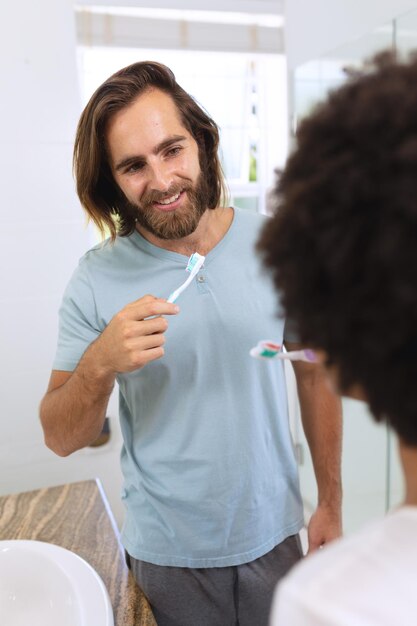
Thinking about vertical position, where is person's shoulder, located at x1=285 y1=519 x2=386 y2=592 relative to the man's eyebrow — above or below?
below

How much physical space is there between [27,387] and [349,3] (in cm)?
165

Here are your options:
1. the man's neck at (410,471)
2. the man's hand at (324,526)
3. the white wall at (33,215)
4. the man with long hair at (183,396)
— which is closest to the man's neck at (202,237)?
the man with long hair at (183,396)

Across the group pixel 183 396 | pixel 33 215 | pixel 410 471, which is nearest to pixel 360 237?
pixel 410 471

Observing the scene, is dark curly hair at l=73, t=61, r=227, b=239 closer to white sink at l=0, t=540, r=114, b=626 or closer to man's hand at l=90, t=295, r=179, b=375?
man's hand at l=90, t=295, r=179, b=375

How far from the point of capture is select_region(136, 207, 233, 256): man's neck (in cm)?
112

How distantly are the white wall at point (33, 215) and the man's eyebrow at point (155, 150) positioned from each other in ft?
2.92

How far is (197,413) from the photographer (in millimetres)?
1045

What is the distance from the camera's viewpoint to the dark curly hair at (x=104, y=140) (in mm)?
1107

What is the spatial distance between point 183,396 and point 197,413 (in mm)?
40

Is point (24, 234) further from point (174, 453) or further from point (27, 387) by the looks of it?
point (174, 453)

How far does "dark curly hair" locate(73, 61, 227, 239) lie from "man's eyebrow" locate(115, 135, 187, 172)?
7 centimetres

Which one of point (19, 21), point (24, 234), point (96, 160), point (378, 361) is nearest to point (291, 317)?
point (378, 361)

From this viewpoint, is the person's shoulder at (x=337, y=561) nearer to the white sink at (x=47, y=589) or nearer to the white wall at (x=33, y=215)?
the white sink at (x=47, y=589)

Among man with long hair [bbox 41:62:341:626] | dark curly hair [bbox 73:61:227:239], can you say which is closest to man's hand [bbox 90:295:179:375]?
man with long hair [bbox 41:62:341:626]
